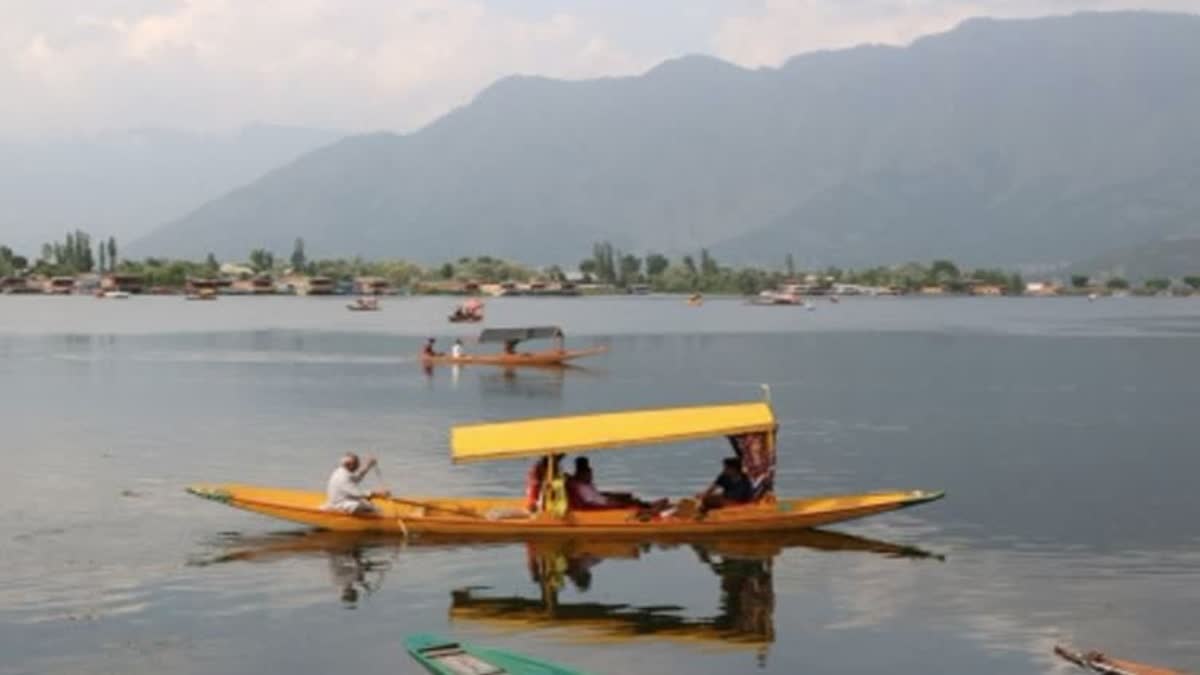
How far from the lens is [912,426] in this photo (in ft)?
216

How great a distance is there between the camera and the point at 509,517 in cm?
3375

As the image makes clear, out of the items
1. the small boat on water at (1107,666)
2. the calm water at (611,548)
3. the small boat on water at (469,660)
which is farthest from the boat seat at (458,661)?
the small boat on water at (1107,666)

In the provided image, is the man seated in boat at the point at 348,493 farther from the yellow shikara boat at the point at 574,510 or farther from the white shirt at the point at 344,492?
the yellow shikara boat at the point at 574,510

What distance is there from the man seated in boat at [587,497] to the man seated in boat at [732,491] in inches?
41.8

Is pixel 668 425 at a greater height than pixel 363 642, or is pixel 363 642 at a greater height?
pixel 668 425

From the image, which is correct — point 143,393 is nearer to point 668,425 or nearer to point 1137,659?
point 668,425

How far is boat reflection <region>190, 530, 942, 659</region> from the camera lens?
2756cm

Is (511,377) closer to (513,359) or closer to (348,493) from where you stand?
(513,359)

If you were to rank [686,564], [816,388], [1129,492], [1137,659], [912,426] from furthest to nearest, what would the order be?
[816,388] → [912,426] → [1129,492] → [686,564] → [1137,659]

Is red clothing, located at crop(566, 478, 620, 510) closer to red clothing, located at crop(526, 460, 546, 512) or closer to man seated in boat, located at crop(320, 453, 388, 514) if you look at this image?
red clothing, located at crop(526, 460, 546, 512)

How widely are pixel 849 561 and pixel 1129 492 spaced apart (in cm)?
1633

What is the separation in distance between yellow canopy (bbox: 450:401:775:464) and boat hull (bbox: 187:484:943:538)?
1.55 m

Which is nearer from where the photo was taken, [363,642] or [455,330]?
[363,642]

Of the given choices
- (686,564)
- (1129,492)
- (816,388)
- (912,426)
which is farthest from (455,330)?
(686,564)
